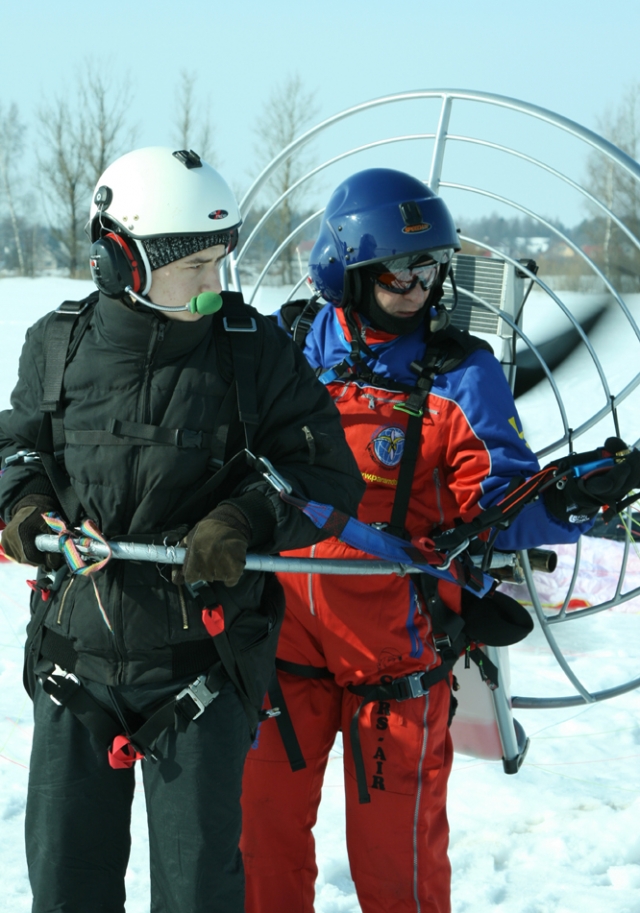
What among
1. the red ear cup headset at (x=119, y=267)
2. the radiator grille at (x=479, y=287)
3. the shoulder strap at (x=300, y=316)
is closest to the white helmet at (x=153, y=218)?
the red ear cup headset at (x=119, y=267)

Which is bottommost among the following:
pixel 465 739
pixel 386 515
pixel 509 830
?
pixel 509 830

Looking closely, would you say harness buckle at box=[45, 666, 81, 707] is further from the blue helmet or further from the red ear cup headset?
the blue helmet

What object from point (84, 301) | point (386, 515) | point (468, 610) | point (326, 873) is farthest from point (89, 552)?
point (326, 873)

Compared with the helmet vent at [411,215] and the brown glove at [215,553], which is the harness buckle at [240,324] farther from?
the helmet vent at [411,215]

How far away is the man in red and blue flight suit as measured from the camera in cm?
271

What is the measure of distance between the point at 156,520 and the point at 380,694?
969 millimetres

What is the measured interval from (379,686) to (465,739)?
2.69 feet

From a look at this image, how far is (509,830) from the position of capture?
3664 millimetres

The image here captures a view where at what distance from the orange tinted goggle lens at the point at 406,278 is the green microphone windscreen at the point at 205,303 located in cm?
91

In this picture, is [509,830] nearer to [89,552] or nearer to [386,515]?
[386,515]

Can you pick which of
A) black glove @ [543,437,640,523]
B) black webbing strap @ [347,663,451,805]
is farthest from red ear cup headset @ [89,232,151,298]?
black webbing strap @ [347,663,451,805]

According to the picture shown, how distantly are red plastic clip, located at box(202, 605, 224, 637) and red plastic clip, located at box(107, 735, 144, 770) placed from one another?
30 centimetres

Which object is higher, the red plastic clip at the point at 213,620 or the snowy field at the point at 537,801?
the red plastic clip at the point at 213,620

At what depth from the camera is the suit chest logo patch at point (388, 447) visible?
2768mm
